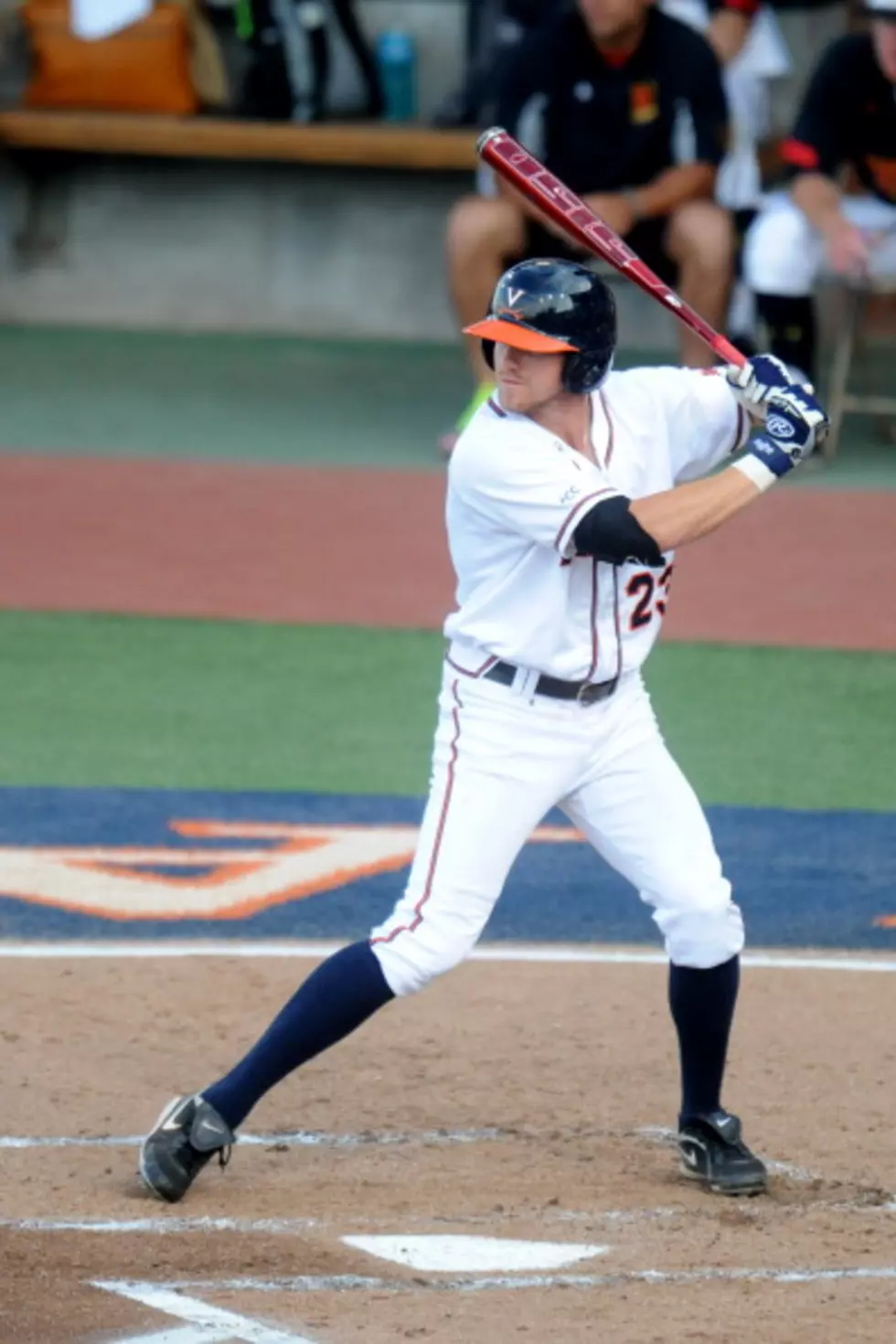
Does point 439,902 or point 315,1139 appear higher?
point 439,902

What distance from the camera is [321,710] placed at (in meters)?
7.33

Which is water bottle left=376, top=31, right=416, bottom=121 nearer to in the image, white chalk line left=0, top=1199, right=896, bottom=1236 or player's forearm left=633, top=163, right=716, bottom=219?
player's forearm left=633, top=163, right=716, bottom=219

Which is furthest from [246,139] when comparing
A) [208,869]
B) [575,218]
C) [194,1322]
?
[194,1322]

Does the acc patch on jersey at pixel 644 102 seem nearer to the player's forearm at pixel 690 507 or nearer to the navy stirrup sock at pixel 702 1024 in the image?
the player's forearm at pixel 690 507

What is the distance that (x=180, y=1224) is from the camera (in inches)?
166

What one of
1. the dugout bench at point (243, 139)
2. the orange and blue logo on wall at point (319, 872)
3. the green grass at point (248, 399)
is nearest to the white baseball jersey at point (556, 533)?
the orange and blue logo on wall at point (319, 872)

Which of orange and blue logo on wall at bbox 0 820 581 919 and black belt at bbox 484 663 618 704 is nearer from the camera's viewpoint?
black belt at bbox 484 663 618 704

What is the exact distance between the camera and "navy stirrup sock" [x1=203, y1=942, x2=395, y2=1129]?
14.1 feet

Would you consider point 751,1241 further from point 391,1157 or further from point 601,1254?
point 391,1157

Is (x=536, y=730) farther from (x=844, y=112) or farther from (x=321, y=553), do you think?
(x=844, y=112)

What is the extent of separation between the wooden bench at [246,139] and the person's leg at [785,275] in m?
2.05

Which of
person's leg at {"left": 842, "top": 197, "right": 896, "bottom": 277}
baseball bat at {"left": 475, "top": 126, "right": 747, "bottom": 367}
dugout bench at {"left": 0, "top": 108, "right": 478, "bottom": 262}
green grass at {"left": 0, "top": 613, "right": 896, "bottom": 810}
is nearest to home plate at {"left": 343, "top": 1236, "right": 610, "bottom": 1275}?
baseball bat at {"left": 475, "top": 126, "right": 747, "bottom": 367}

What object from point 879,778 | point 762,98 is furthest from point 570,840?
point 762,98

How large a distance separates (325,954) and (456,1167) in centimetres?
118
